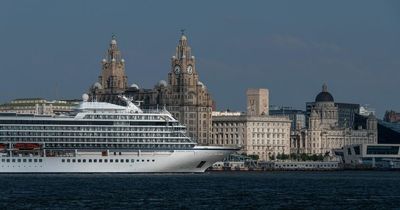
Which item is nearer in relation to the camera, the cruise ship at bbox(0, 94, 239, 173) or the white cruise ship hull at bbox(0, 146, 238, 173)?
the white cruise ship hull at bbox(0, 146, 238, 173)

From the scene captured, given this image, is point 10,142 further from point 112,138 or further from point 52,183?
point 52,183

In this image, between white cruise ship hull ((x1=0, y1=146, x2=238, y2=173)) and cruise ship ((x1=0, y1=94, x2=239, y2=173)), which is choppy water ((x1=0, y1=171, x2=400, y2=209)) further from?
cruise ship ((x1=0, y1=94, x2=239, y2=173))

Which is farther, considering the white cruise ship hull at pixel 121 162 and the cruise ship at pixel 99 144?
the cruise ship at pixel 99 144

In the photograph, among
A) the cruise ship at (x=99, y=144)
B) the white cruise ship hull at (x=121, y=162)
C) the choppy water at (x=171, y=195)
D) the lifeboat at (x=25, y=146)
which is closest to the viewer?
the choppy water at (x=171, y=195)

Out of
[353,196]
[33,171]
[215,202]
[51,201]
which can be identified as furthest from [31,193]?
[33,171]

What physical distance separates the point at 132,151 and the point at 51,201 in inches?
2510

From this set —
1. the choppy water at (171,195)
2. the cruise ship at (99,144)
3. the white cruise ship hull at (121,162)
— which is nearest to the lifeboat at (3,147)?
the cruise ship at (99,144)

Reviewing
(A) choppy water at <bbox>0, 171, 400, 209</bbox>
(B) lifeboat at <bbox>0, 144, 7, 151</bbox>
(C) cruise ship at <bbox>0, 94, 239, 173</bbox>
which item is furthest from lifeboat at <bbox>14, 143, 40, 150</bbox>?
(A) choppy water at <bbox>0, 171, 400, 209</bbox>

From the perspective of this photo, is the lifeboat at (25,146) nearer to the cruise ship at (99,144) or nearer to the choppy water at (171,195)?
the cruise ship at (99,144)

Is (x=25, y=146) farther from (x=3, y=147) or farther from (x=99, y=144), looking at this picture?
(x=99, y=144)

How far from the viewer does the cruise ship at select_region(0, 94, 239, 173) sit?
517 feet

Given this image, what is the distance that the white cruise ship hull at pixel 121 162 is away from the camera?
15675 centimetres

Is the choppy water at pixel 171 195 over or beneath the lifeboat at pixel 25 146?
beneath

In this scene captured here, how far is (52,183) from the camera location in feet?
427
